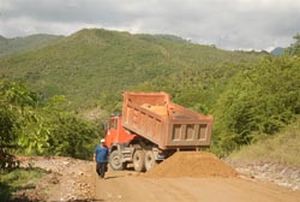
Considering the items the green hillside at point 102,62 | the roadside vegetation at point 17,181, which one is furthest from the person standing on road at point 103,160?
the green hillside at point 102,62

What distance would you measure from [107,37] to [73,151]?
11871 centimetres

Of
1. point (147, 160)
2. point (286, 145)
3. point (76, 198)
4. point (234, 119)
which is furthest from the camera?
point (234, 119)

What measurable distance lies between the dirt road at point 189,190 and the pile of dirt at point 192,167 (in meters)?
0.74

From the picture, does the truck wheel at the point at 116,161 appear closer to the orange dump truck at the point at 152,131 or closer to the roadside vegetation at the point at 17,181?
the orange dump truck at the point at 152,131

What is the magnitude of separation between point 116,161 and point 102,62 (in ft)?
386

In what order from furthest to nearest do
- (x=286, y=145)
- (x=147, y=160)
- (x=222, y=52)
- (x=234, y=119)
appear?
1. (x=222, y=52)
2. (x=234, y=119)
3. (x=286, y=145)
4. (x=147, y=160)

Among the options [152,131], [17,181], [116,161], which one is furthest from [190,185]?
[116,161]

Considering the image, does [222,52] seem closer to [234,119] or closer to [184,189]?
[234,119]

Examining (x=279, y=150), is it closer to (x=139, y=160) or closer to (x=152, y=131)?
(x=139, y=160)

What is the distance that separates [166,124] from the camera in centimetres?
2288

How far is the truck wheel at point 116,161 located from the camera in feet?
88.1

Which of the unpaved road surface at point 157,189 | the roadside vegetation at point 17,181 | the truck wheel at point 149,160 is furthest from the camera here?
the truck wheel at point 149,160

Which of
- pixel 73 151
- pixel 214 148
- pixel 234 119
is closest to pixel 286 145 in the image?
pixel 234 119

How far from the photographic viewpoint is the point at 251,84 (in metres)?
39.4
